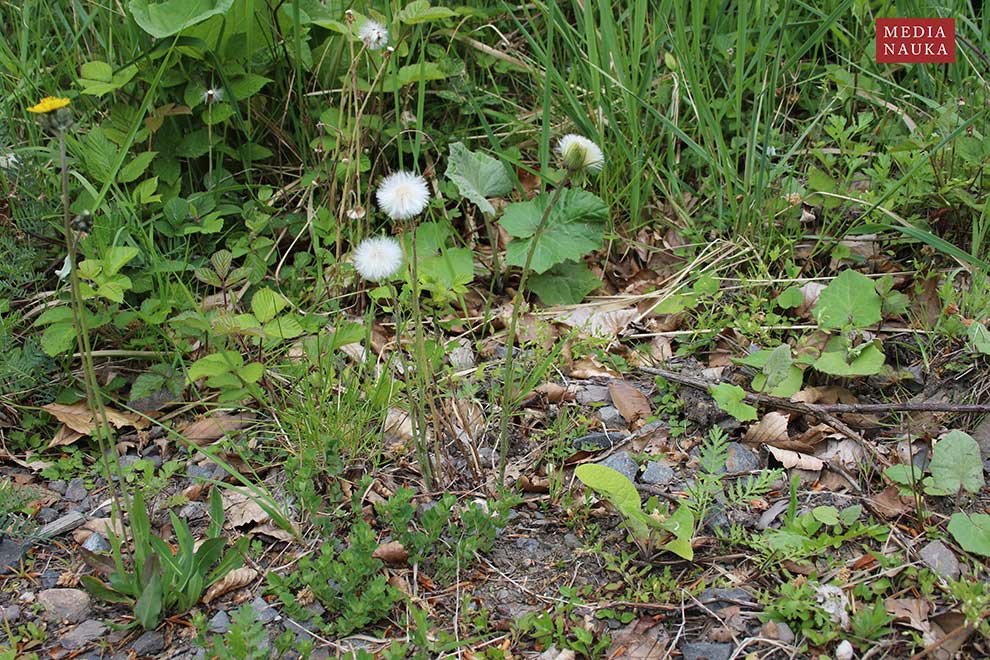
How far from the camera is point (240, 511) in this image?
5.78ft

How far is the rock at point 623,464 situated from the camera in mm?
1773

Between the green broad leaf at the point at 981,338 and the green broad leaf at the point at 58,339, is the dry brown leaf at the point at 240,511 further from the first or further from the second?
the green broad leaf at the point at 981,338

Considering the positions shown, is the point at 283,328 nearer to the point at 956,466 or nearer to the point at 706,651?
the point at 706,651

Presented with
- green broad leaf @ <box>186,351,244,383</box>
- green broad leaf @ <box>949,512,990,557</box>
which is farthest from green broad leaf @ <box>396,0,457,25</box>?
green broad leaf @ <box>949,512,990,557</box>

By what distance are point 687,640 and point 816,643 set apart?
206mm

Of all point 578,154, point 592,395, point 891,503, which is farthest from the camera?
point 592,395

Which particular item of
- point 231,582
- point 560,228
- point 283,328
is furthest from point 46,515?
point 560,228

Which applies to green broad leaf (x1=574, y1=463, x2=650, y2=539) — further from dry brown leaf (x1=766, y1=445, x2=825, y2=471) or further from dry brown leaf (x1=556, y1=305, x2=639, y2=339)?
dry brown leaf (x1=556, y1=305, x2=639, y2=339)

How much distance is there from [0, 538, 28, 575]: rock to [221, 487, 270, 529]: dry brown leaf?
0.39 metres

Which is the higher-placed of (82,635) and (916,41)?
(916,41)

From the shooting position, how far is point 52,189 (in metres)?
2.20

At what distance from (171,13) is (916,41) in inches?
83.3

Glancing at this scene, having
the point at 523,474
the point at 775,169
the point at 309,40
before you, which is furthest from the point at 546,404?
the point at 309,40

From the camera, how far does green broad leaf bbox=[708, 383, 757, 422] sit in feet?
5.76
